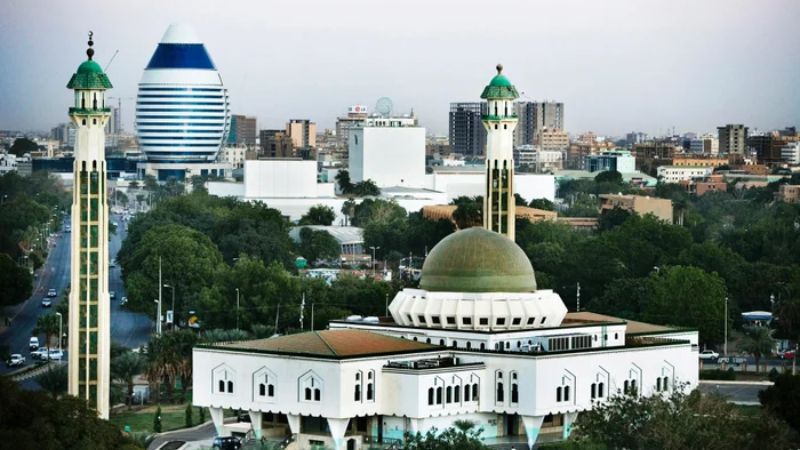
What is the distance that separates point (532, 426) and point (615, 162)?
12518 centimetres

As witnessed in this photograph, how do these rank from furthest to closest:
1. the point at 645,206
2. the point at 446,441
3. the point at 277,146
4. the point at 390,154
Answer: the point at 277,146 < the point at 390,154 < the point at 645,206 < the point at 446,441

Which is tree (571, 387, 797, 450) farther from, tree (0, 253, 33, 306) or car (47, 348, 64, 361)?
tree (0, 253, 33, 306)

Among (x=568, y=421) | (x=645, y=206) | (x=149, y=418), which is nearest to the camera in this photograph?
(x=568, y=421)

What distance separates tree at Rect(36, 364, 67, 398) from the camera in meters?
Answer: 50.8

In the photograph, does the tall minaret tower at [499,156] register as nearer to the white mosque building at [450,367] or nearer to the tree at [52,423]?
the white mosque building at [450,367]

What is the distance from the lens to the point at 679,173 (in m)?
168

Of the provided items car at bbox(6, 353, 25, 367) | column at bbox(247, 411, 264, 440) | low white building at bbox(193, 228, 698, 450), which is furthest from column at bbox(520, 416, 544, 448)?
car at bbox(6, 353, 25, 367)

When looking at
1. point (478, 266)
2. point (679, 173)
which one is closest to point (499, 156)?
point (478, 266)

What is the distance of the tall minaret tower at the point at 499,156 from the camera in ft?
186

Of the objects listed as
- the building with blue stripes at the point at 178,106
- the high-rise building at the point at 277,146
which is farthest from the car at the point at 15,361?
the building with blue stripes at the point at 178,106

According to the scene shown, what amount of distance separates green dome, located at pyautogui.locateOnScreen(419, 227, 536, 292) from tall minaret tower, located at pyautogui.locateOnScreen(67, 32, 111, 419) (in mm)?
6657

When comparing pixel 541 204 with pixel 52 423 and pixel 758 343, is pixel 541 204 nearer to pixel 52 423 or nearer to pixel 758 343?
pixel 758 343

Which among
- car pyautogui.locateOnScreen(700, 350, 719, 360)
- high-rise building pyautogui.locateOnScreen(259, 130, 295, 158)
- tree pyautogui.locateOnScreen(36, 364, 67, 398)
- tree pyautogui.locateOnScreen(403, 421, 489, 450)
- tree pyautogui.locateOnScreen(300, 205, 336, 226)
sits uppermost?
high-rise building pyautogui.locateOnScreen(259, 130, 295, 158)

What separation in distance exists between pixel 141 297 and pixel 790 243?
1025 inches
